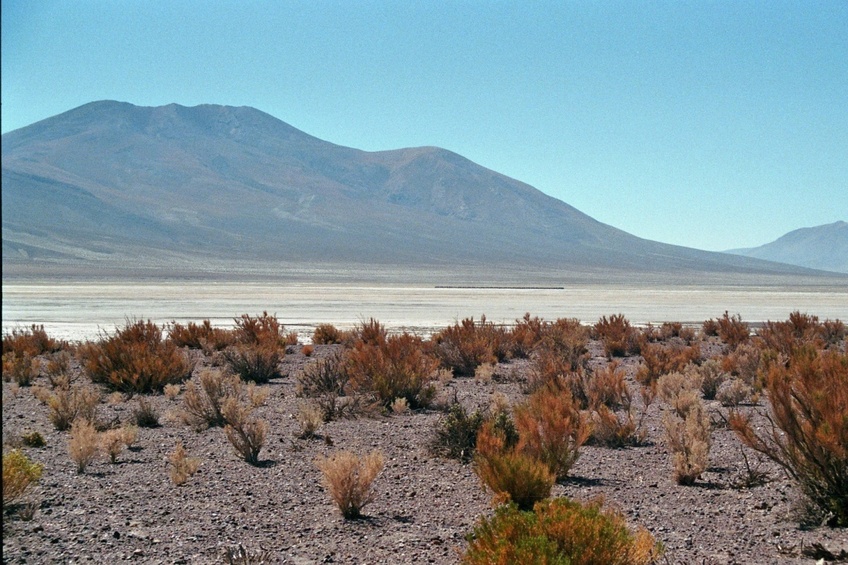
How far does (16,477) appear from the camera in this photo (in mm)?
6766

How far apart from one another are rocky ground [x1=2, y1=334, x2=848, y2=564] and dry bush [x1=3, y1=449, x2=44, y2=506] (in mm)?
163

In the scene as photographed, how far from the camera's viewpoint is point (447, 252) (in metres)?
164

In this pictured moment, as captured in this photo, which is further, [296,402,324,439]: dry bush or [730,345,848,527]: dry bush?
[296,402,324,439]: dry bush

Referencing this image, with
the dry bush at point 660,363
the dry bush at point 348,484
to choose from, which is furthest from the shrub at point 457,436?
the dry bush at point 660,363

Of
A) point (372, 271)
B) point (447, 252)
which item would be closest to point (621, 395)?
point (372, 271)

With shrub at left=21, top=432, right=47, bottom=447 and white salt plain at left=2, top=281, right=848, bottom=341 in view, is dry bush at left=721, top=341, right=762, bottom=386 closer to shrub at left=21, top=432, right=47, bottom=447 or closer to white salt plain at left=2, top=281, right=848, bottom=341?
shrub at left=21, top=432, right=47, bottom=447

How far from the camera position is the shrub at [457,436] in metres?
9.24

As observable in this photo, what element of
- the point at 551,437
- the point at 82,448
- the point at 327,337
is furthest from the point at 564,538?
the point at 327,337

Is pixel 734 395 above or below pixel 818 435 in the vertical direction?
below

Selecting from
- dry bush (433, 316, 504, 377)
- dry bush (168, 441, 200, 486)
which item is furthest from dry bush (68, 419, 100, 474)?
dry bush (433, 316, 504, 377)

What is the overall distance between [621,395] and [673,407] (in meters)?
0.72

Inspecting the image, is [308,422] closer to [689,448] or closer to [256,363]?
[689,448]

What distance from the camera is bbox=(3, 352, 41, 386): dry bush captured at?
1614cm

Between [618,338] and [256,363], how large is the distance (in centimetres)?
1015
